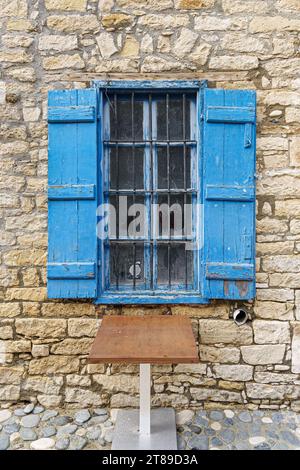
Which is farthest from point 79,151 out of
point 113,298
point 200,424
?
point 200,424

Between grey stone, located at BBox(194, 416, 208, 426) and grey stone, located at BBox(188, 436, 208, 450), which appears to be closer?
grey stone, located at BBox(188, 436, 208, 450)

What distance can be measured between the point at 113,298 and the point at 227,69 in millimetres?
2128

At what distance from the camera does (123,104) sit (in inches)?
119

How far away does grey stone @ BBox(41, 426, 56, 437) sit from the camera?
2584 millimetres

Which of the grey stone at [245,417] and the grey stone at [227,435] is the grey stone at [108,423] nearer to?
the grey stone at [227,435]

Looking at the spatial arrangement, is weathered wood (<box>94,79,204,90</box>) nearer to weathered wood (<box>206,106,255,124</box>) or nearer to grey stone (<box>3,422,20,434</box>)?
weathered wood (<box>206,106,255,124</box>)

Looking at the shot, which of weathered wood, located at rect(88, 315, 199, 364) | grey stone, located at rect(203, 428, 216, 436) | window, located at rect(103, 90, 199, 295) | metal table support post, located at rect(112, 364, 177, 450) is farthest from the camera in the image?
window, located at rect(103, 90, 199, 295)

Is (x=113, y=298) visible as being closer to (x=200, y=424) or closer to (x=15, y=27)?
(x=200, y=424)

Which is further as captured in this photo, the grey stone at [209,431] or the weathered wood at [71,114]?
the weathered wood at [71,114]

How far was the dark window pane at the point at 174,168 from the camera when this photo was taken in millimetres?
3018

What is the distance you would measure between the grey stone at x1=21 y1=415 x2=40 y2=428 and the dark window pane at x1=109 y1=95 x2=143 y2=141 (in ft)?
7.83

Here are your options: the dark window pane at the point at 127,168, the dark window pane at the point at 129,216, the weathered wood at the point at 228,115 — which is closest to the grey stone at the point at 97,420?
the dark window pane at the point at 129,216

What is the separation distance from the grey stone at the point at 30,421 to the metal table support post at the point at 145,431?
65 centimetres

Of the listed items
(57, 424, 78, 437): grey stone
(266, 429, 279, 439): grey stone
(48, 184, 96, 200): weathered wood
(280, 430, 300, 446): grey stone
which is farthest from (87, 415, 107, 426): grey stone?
(48, 184, 96, 200): weathered wood
